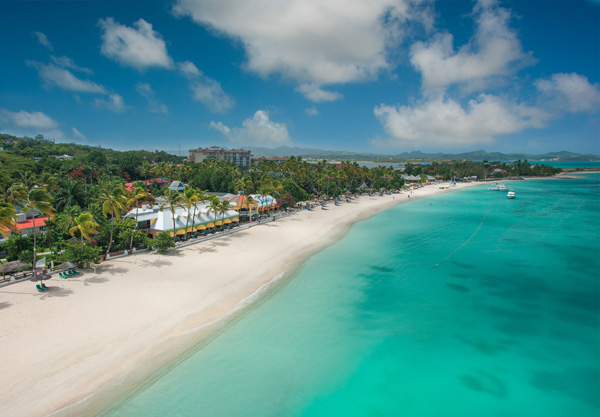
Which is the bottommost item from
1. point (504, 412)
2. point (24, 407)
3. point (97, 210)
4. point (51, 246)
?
point (504, 412)

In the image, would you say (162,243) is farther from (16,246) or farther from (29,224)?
(29,224)

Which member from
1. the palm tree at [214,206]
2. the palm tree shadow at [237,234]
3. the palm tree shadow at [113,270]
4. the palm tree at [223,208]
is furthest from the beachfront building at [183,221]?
the palm tree shadow at [113,270]

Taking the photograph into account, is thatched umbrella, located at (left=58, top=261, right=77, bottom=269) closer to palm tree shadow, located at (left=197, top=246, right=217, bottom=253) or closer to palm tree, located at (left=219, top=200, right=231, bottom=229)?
palm tree shadow, located at (left=197, top=246, right=217, bottom=253)

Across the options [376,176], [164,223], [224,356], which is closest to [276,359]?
[224,356]

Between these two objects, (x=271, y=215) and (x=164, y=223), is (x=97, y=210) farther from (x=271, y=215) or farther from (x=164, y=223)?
(x=271, y=215)

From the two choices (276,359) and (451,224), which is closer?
(276,359)

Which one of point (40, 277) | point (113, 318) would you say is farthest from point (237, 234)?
point (113, 318)

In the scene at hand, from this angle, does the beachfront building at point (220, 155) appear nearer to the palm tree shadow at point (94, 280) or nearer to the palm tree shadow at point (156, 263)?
the palm tree shadow at point (156, 263)
